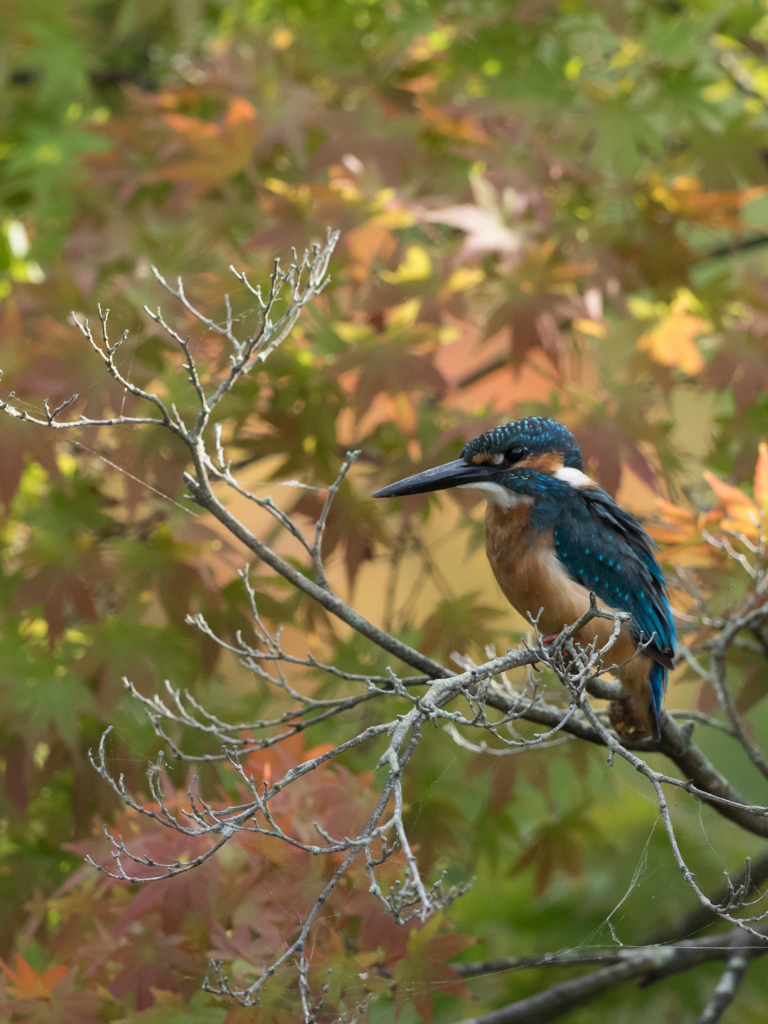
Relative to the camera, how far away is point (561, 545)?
141 cm

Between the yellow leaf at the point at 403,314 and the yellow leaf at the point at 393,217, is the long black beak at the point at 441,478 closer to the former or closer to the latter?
the yellow leaf at the point at 403,314

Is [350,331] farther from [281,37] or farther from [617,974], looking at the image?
[617,974]

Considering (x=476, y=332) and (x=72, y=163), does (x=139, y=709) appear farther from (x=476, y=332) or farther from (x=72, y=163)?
(x=72, y=163)

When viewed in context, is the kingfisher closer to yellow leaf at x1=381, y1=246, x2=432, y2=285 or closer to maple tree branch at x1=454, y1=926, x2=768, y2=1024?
maple tree branch at x1=454, y1=926, x2=768, y2=1024

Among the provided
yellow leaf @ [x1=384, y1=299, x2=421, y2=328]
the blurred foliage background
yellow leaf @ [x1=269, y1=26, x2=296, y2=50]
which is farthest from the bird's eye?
yellow leaf @ [x1=269, y1=26, x2=296, y2=50]

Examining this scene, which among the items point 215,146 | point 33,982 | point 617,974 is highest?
point 215,146

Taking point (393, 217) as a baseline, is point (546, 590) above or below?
below

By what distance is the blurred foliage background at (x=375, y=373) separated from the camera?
169 centimetres

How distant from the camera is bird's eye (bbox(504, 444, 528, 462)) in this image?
140cm

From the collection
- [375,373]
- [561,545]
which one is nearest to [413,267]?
[375,373]

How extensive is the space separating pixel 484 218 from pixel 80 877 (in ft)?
4.75

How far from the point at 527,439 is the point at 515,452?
0.09ft

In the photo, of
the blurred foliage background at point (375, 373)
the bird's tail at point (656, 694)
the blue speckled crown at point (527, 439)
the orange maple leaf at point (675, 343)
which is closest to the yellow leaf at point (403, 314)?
the blurred foliage background at point (375, 373)

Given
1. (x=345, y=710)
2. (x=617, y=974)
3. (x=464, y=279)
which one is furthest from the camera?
(x=464, y=279)
